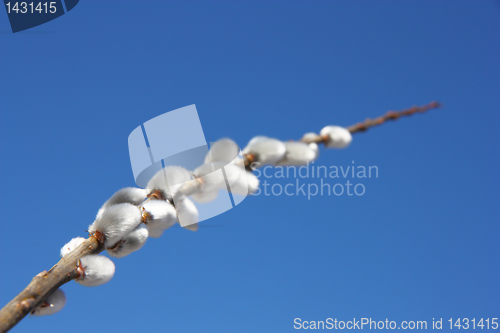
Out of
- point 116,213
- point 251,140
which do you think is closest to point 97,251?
point 116,213

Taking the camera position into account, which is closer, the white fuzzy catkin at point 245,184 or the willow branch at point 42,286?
the willow branch at point 42,286

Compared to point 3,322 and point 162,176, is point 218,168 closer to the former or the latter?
point 162,176

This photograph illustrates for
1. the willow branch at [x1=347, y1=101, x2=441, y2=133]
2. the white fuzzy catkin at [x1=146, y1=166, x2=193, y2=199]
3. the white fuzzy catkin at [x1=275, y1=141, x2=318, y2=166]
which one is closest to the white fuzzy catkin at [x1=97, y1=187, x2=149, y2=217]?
the white fuzzy catkin at [x1=146, y1=166, x2=193, y2=199]

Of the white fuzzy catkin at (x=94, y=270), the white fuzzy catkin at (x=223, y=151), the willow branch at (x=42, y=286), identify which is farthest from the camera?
the white fuzzy catkin at (x=223, y=151)

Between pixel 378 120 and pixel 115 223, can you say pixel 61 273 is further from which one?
pixel 378 120

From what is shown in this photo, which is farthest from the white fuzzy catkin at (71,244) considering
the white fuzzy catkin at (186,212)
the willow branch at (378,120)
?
the willow branch at (378,120)

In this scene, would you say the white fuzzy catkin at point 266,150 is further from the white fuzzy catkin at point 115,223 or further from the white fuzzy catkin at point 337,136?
the white fuzzy catkin at point 115,223

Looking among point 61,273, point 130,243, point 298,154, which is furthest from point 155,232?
point 298,154
